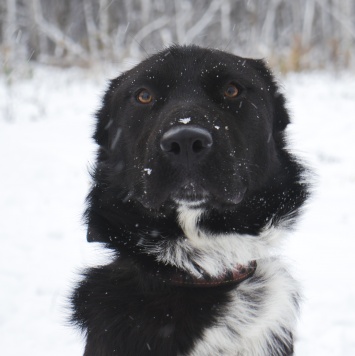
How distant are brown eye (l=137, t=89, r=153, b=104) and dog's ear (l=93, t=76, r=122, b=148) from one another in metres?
0.33

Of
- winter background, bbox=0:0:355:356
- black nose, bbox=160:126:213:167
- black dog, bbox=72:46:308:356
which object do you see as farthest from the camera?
winter background, bbox=0:0:355:356

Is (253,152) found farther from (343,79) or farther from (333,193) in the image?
(343,79)

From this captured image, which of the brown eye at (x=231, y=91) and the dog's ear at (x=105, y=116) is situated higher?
the brown eye at (x=231, y=91)

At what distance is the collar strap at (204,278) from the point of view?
2.41m

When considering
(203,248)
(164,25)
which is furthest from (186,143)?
(164,25)

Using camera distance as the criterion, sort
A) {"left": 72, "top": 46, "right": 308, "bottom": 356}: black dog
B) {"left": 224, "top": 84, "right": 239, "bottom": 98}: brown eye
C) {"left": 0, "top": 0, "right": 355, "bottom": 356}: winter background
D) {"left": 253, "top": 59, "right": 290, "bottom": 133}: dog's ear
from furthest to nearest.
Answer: {"left": 0, "top": 0, "right": 355, "bottom": 356}: winter background < {"left": 253, "top": 59, "right": 290, "bottom": 133}: dog's ear < {"left": 224, "top": 84, "right": 239, "bottom": 98}: brown eye < {"left": 72, "top": 46, "right": 308, "bottom": 356}: black dog

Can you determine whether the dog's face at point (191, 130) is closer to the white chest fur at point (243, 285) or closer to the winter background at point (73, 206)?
the white chest fur at point (243, 285)

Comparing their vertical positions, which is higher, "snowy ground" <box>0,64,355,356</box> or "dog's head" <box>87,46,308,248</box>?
"dog's head" <box>87,46,308,248</box>

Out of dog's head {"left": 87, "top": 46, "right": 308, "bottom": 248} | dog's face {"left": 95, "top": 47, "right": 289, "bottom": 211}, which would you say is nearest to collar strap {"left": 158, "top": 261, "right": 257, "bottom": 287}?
dog's head {"left": 87, "top": 46, "right": 308, "bottom": 248}

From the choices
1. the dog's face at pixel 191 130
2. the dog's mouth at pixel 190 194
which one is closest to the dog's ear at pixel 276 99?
the dog's face at pixel 191 130

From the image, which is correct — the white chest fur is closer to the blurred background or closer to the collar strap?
the collar strap

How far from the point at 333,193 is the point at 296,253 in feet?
5.37

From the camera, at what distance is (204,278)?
2473mm

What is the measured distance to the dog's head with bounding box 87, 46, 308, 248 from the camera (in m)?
2.25
